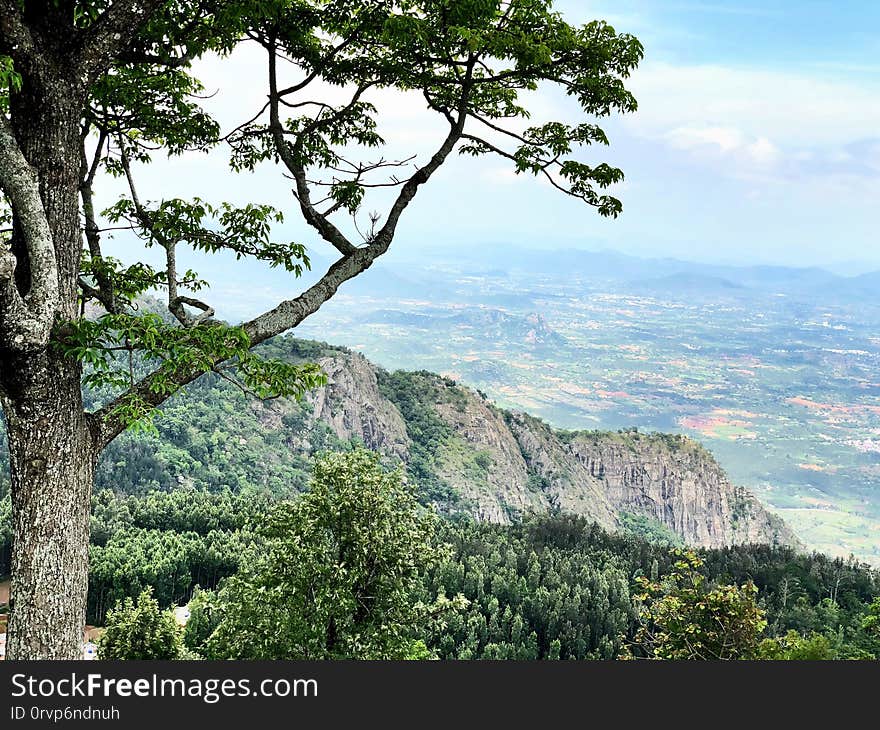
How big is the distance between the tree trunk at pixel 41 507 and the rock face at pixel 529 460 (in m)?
75.2

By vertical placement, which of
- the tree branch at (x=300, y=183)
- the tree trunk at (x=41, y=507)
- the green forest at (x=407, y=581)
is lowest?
the green forest at (x=407, y=581)

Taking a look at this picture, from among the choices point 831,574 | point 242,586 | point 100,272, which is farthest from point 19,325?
point 831,574

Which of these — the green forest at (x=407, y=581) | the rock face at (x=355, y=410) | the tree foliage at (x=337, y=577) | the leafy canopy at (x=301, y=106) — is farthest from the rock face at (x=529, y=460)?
the leafy canopy at (x=301, y=106)

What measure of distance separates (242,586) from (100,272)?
7.06m

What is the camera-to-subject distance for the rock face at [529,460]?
86625 millimetres

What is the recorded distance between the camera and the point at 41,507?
16.6 feet

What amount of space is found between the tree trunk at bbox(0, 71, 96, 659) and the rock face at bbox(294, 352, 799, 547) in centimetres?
7502

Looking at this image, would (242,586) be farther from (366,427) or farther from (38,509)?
(366,427)

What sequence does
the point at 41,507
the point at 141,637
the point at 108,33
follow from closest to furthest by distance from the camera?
the point at 41,507 → the point at 108,33 → the point at 141,637

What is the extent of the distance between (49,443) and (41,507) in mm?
456

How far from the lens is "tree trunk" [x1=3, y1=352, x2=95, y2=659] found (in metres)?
5.05

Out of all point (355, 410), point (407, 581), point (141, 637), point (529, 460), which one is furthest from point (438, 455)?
point (407, 581)

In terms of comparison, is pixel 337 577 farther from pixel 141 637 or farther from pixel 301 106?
pixel 141 637

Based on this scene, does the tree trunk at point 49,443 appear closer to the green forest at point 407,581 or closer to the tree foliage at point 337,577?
the tree foliage at point 337,577
